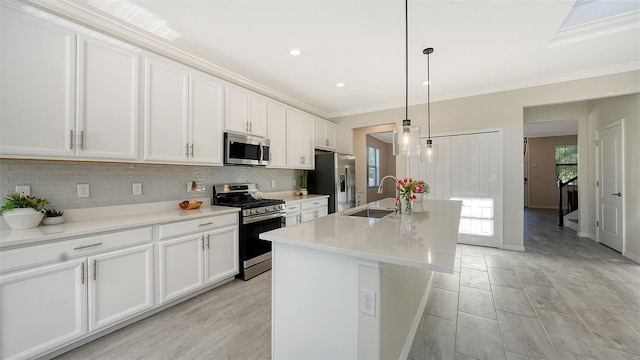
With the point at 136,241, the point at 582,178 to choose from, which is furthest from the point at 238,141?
the point at 582,178

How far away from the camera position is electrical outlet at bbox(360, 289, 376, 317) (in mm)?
1195

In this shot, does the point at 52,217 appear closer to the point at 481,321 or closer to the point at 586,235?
the point at 481,321

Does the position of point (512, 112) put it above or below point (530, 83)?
below

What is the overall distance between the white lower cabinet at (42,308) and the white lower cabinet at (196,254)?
0.54 m

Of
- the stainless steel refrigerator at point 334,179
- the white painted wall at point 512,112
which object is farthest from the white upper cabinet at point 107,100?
the white painted wall at point 512,112

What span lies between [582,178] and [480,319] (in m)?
4.60

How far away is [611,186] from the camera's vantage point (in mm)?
3904

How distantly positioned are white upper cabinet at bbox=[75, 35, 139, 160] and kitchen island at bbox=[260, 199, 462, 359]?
1.71m

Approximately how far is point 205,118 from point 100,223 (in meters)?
1.43

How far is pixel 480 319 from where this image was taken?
2123 millimetres

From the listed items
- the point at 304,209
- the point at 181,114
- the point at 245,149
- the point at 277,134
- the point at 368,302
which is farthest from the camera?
the point at 304,209

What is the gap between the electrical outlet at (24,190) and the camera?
184 centimetres

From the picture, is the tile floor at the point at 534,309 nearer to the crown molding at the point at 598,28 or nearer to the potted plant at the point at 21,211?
the crown molding at the point at 598,28

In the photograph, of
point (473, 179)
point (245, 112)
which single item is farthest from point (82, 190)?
point (473, 179)
